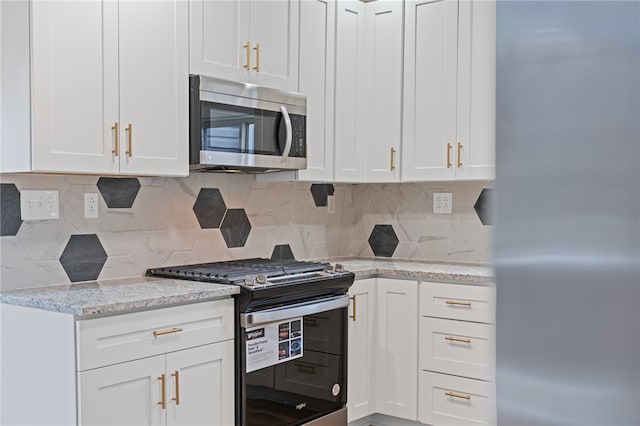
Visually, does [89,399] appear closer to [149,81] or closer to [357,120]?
[149,81]

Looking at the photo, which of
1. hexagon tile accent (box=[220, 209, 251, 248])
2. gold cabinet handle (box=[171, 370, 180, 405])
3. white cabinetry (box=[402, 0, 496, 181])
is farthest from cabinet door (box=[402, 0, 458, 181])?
gold cabinet handle (box=[171, 370, 180, 405])

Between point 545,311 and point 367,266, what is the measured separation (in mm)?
3244

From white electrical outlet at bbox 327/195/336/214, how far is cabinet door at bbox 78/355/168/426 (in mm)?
1893

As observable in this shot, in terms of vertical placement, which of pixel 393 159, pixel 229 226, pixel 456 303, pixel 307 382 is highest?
pixel 393 159

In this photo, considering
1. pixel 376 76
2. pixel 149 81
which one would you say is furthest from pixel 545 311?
pixel 376 76

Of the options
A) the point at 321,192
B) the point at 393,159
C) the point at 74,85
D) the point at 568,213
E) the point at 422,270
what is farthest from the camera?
the point at 321,192

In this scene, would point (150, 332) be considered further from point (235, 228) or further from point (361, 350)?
point (361, 350)

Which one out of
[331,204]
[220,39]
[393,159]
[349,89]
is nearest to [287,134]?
[220,39]

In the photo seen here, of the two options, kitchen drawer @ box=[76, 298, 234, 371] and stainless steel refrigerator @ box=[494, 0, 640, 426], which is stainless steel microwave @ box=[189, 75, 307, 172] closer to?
kitchen drawer @ box=[76, 298, 234, 371]

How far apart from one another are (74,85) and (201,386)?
120 centimetres

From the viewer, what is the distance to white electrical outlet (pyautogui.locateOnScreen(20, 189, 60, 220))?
255cm

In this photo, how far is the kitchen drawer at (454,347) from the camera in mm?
3203

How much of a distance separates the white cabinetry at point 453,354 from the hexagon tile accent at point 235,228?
0.96 m

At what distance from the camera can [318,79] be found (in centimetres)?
348
